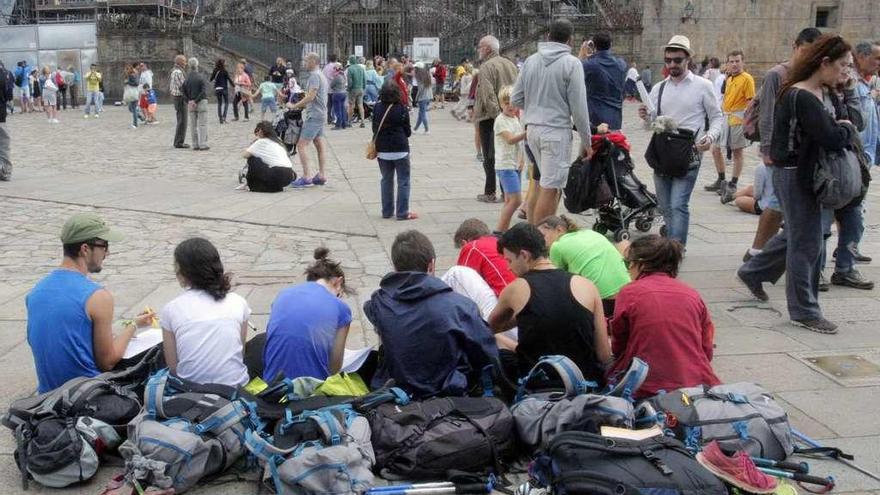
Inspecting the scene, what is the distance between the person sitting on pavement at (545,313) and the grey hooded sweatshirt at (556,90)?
2.93 metres

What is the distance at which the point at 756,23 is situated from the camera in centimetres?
3234

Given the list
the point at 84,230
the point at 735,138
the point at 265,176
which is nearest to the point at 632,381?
the point at 84,230

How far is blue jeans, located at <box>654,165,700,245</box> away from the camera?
24.7ft

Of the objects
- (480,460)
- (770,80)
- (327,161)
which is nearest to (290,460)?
(480,460)

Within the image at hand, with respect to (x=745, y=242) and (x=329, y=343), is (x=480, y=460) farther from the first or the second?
(x=745, y=242)

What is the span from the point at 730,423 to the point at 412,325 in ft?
4.98

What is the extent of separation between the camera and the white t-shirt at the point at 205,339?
4430 millimetres

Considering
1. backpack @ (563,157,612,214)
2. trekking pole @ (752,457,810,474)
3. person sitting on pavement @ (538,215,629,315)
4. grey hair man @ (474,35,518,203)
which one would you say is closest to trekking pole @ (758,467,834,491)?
trekking pole @ (752,457,810,474)

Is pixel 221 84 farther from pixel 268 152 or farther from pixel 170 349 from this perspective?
pixel 170 349

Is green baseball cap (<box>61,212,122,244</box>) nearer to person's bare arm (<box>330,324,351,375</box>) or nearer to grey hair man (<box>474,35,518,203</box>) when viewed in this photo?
person's bare arm (<box>330,324,351,375</box>)

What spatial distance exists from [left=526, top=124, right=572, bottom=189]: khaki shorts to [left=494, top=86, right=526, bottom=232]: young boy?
0.96 m

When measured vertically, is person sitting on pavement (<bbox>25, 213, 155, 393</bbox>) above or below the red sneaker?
above

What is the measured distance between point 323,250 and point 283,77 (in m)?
21.4

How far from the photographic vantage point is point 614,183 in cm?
824
